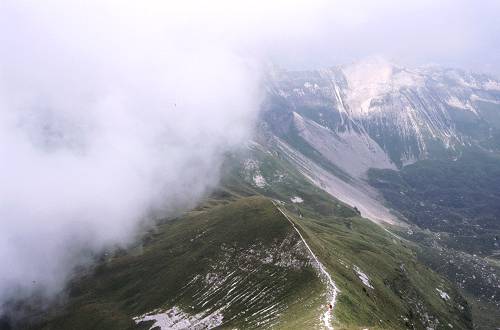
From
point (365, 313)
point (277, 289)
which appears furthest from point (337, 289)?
point (277, 289)

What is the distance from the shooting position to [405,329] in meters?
197

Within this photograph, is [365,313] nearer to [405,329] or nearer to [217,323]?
[405,329]

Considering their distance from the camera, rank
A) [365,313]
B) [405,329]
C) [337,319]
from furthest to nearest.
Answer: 1. [405,329]
2. [365,313]
3. [337,319]

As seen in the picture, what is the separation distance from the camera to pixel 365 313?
170500 millimetres

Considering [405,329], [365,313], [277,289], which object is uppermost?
[277,289]

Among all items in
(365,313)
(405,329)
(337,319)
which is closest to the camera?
(337,319)

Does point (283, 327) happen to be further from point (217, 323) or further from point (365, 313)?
point (217, 323)

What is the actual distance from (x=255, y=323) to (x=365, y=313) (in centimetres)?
3920

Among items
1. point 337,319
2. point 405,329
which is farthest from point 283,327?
point 405,329

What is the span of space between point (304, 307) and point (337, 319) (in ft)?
89.9

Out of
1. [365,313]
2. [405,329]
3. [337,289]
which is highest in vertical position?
[337,289]

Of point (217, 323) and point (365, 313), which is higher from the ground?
point (217, 323)

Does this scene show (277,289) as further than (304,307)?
Yes

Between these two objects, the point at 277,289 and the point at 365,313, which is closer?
the point at 365,313
